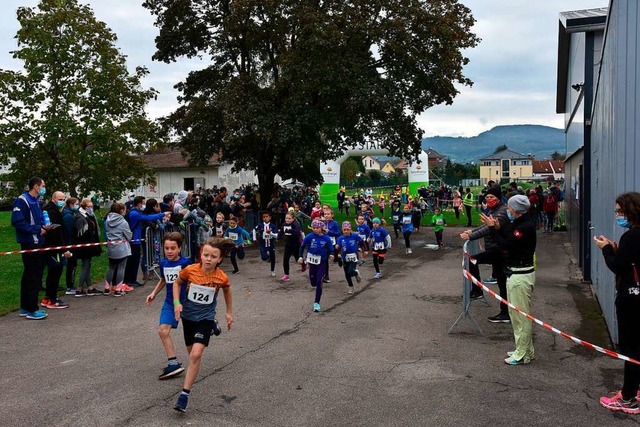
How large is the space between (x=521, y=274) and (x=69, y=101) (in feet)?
69.2

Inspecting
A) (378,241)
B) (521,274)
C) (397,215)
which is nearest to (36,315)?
(378,241)

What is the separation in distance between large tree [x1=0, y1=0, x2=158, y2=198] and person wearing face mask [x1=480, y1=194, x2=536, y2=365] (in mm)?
19532

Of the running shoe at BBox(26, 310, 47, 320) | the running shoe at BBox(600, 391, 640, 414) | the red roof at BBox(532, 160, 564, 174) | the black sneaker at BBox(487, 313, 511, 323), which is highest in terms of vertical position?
the red roof at BBox(532, 160, 564, 174)

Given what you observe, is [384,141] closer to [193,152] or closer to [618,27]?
[193,152]

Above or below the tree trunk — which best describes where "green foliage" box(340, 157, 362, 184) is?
above

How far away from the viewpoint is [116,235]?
12.0m

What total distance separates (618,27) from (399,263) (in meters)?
10.1

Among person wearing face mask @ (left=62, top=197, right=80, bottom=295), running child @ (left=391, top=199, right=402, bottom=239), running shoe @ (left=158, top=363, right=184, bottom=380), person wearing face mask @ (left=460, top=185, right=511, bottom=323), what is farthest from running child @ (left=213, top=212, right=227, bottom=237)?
running shoe @ (left=158, top=363, right=184, bottom=380)

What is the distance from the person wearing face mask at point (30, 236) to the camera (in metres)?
9.47

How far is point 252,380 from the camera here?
6.48 meters

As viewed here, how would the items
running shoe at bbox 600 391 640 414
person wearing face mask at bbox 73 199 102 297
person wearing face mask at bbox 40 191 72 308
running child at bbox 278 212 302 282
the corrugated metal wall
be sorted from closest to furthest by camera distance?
running shoe at bbox 600 391 640 414 < the corrugated metal wall < person wearing face mask at bbox 40 191 72 308 < person wearing face mask at bbox 73 199 102 297 < running child at bbox 278 212 302 282

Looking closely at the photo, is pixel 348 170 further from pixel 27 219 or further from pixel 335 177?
pixel 27 219

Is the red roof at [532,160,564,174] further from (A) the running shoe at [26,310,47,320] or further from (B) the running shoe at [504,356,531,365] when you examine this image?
(A) the running shoe at [26,310,47,320]

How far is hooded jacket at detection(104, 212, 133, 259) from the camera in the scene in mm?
12031
